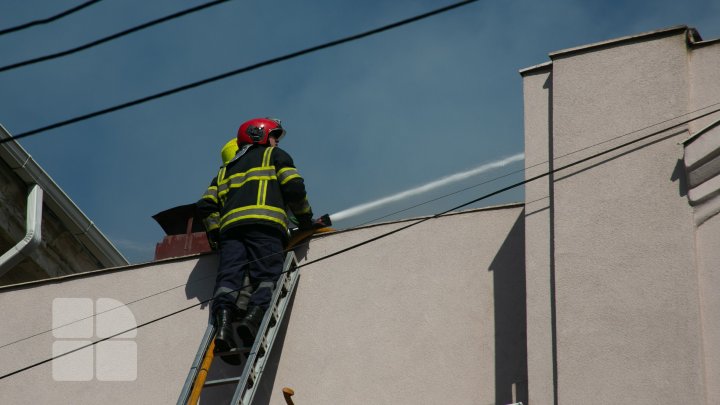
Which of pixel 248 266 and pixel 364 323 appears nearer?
pixel 364 323

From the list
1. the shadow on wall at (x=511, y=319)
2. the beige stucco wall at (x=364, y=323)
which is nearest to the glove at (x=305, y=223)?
the beige stucco wall at (x=364, y=323)

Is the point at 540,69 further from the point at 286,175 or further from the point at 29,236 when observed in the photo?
the point at 29,236

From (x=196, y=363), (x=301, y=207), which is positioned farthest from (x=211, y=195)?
(x=196, y=363)

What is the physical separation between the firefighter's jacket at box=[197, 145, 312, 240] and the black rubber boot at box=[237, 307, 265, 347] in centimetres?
68

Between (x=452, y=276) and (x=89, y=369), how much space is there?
2.78m

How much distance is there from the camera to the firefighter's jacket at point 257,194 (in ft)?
33.0

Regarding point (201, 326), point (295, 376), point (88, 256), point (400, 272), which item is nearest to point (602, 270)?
point (400, 272)

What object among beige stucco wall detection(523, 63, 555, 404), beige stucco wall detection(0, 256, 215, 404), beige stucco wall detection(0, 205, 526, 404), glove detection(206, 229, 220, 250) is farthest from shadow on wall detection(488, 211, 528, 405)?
beige stucco wall detection(0, 256, 215, 404)

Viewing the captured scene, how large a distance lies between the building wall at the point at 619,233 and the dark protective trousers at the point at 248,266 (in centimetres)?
196

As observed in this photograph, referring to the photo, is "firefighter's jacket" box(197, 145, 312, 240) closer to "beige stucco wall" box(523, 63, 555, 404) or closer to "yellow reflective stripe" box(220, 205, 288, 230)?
"yellow reflective stripe" box(220, 205, 288, 230)

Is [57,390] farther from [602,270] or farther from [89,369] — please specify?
[602,270]

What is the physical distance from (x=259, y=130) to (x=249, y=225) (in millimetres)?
973

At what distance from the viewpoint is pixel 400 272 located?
32.0ft

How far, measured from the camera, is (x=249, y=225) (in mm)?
10008
